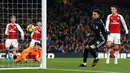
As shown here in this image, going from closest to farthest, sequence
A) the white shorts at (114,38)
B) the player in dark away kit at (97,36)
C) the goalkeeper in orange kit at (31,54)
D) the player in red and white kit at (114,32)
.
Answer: the player in dark away kit at (97,36) < the player in red and white kit at (114,32) < the white shorts at (114,38) < the goalkeeper in orange kit at (31,54)

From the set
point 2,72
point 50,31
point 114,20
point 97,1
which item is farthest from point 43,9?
point 97,1

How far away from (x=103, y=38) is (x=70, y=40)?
1568 centimetres

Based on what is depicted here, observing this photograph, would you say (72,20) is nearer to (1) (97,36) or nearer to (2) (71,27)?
(2) (71,27)

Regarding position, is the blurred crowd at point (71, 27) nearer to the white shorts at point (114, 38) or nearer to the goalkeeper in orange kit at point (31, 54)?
the goalkeeper in orange kit at point (31, 54)

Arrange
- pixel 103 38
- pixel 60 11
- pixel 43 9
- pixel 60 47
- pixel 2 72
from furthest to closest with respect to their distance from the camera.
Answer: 1. pixel 60 11
2. pixel 60 47
3. pixel 103 38
4. pixel 43 9
5. pixel 2 72

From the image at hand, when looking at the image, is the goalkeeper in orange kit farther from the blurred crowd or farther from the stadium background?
the stadium background

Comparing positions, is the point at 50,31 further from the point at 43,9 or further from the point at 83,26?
the point at 43,9

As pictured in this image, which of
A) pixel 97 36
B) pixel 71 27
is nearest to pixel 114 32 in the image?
pixel 97 36

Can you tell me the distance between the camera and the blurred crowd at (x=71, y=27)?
93.5ft

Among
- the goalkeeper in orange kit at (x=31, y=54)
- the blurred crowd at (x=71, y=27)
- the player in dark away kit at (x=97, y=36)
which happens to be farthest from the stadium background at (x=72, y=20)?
the player in dark away kit at (x=97, y=36)

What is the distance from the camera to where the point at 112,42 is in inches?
633

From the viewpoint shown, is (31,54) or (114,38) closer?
(114,38)

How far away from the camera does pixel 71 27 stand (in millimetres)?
31781

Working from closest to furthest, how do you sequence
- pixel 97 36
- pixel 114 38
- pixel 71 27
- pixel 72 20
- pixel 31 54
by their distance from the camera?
pixel 97 36 → pixel 114 38 → pixel 31 54 → pixel 71 27 → pixel 72 20
